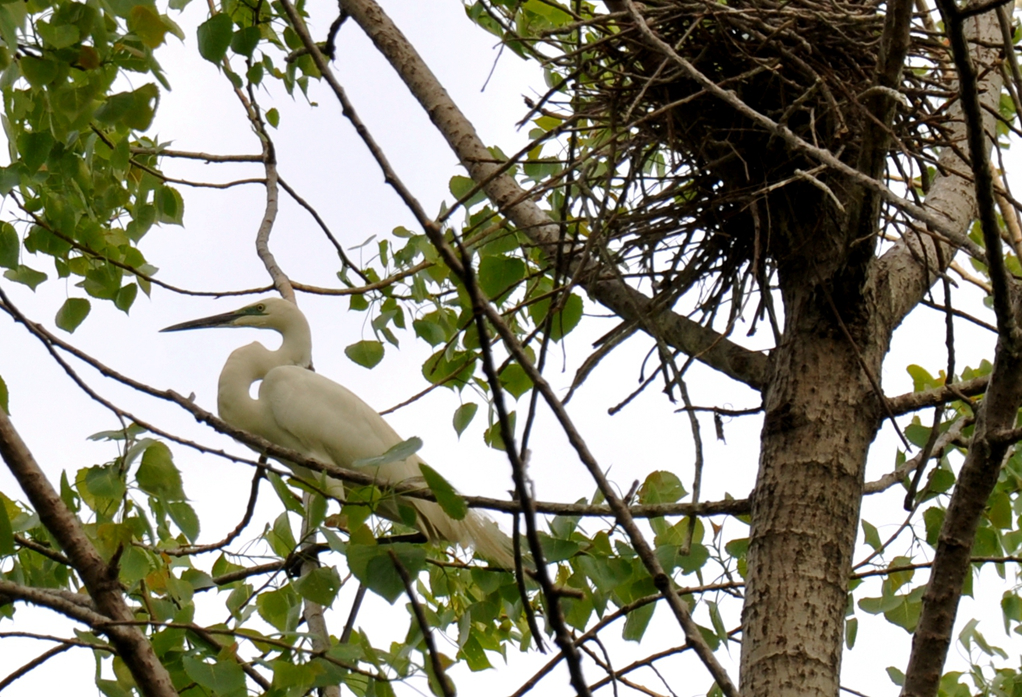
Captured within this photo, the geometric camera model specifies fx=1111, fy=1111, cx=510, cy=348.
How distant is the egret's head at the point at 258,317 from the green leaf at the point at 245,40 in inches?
64.1

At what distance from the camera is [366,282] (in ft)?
11.0

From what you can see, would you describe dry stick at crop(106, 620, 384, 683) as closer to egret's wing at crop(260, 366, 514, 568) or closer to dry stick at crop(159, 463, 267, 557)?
dry stick at crop(159, 463, 267, 557)

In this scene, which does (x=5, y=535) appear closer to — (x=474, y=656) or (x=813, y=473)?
(x=474, y=656)

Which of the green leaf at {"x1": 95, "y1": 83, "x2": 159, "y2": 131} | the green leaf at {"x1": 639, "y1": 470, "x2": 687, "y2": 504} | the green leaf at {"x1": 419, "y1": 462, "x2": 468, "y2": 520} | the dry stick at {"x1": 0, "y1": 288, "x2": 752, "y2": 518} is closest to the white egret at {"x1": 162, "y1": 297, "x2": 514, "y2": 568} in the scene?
the green leaf at {"x1": 639, "y1": 470, "x2": 687, "y2": 504}

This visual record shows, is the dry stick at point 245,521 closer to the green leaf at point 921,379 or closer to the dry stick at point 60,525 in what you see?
the dry stick at point 60,525

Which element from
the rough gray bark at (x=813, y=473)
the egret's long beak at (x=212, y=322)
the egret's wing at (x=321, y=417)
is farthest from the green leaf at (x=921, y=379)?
the egret's long beak at (x=212, y=322)

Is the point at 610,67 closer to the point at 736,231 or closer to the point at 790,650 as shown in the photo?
the point at 736,231

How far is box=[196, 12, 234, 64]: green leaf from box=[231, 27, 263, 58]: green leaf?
0.64ft

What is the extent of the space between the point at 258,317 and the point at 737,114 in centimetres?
251

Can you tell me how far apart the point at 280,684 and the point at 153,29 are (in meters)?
1.14

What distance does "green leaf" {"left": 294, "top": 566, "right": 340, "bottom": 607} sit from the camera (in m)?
2.02

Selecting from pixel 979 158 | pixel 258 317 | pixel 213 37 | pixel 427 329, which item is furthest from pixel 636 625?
pixel 258 317

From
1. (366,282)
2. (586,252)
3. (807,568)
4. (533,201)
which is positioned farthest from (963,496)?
(366,282)

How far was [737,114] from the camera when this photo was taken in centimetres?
248
